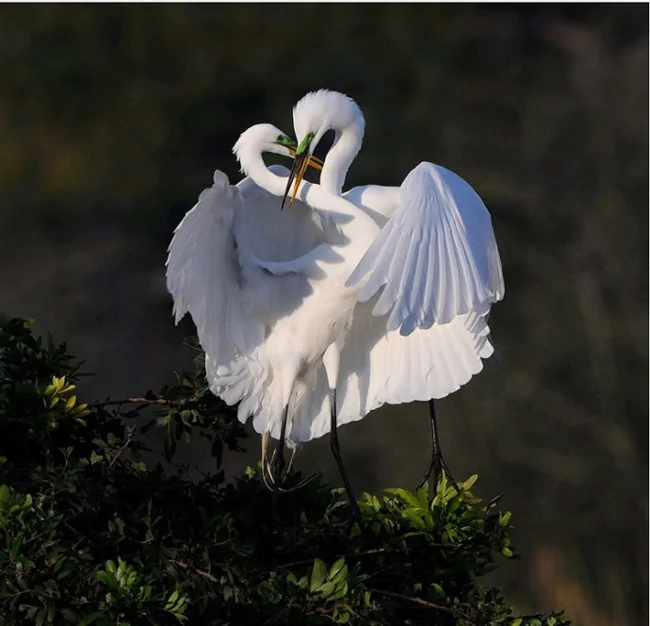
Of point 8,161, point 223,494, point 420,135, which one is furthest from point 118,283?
point 223,494

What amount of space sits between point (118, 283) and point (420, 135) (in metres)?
1.66

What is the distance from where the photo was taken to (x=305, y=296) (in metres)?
3.01

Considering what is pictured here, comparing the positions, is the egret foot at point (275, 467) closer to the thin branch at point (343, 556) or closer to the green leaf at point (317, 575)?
the thin branch at point (343, 556)

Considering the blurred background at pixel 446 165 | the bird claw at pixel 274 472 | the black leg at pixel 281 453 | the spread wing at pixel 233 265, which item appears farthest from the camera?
the blurred background at pixel 446 165

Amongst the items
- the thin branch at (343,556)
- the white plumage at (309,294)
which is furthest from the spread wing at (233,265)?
the thin branch at (343,556)

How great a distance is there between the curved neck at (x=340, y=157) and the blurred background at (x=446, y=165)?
322 centimetres

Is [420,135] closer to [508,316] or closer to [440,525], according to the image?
[508,316]

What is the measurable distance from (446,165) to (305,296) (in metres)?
4.03

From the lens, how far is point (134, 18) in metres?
8.05

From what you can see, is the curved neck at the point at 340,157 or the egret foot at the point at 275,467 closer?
the egret foot at the point at 275,467

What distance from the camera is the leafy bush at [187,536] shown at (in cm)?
204

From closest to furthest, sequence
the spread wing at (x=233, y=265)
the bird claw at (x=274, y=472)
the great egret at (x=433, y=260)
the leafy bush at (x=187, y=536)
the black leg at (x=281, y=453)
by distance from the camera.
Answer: the leafy bush at (x=187, y=536), the great egret at (x=433, y=260), the bird claw at (x=274, y=472), the spread wing at (x=233, y=265), the black leg at (x=281, y=453)

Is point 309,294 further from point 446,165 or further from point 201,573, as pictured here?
point 446,165

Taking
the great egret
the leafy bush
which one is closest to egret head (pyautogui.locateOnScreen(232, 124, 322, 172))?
the great egret
